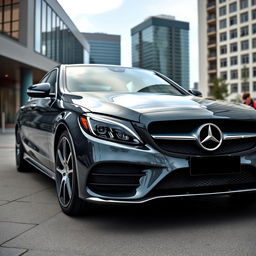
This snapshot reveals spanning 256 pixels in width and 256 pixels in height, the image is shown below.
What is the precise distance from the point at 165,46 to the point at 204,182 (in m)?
135

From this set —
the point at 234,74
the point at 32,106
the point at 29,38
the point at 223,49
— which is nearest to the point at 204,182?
the point at 32,106

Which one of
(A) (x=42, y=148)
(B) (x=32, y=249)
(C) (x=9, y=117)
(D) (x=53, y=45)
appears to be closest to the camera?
(B) (x=32, y=249)

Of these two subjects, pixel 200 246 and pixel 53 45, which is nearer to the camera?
pixel 200 246

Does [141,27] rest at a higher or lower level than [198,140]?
higher

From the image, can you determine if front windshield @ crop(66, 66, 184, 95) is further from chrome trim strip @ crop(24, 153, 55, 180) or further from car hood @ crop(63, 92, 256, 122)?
chrome trim strip @ crop(24, 153, 55, 180)

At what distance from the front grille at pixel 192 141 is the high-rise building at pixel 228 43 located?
2632 inches

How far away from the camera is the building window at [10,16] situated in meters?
24.2

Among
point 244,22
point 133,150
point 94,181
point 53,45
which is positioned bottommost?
point 94,181

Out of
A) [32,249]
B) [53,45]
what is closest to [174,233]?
[32,249]

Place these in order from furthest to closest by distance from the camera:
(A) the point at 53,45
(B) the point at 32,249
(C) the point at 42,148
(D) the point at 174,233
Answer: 1. (A) the point at 53,45
2. (C) the point at 42,148
3. (D) the point at 174,233
4. (B) the point at 32,249

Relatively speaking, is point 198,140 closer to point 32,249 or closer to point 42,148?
point 32,249

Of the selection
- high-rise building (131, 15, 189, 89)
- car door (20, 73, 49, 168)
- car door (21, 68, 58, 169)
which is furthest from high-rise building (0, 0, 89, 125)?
high-rise building (131, 15, 189, 89)

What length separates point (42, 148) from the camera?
14.3ft

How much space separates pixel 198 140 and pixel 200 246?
78 cm
